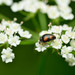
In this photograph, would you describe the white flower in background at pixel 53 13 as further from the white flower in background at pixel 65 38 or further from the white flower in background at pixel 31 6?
the white flower in background at pixel 65 38

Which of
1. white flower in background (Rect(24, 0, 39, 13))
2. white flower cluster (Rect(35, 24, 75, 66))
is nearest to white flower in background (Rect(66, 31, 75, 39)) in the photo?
white flower cluster (Rect(35, 24, 75, 66))

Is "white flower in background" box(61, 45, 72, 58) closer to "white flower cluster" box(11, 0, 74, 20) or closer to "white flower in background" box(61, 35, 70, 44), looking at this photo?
"white flower in background" box(61, 35, 70, 44)

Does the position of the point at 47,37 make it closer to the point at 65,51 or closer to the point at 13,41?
the point at 65,51

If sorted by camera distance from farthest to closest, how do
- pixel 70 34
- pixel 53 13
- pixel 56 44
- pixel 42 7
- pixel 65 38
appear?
1. pixel 42 7
2. pixel 53 13
3. pixel 70 34
4. pixel 65 38
5. pixel 56 44

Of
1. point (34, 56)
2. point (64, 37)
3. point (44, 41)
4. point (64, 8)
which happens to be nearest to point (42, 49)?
point (44, 41)

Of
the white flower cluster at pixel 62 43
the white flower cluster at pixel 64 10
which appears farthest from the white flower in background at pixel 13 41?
the white flower cluster at pixel 64 10

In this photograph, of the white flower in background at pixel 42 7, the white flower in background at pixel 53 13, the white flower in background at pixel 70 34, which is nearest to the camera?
the white flower in background at pixel 70 34

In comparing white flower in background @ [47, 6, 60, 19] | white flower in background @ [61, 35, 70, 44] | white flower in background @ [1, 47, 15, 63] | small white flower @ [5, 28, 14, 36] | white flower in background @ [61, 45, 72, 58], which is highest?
white flower in background @ [47, 6, 60, 19]

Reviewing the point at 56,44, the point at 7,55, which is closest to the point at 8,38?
the point at 7,55
